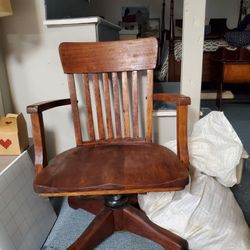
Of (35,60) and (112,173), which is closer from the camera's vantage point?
(112,173)

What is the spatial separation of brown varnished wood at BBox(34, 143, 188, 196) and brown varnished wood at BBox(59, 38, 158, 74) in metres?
0.38

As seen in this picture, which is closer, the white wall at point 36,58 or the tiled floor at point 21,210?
the tiled floor at point 21,210

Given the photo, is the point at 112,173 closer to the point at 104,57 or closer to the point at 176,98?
the point at 176,98

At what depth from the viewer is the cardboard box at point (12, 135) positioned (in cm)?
107

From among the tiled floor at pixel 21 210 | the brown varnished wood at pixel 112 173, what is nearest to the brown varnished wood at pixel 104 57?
the brown varnished wood at pixel 112 173

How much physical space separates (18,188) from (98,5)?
12.7 ft

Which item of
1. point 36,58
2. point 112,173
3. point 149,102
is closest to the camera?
point 112,173

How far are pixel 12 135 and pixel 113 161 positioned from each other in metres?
0.50

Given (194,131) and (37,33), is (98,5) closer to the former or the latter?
(37,33)

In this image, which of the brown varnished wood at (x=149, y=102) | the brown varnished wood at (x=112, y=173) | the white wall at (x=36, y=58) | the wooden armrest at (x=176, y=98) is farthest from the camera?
the white wall at (x=36, y=58)

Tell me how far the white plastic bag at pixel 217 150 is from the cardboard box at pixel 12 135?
2.36 feet

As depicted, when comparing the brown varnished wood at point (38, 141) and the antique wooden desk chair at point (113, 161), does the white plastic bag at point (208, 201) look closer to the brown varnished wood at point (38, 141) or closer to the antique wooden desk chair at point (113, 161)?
the antique wooden desk chair at point (113, 161)

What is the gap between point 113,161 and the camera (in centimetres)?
90

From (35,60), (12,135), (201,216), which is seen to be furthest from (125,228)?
(35,60)
